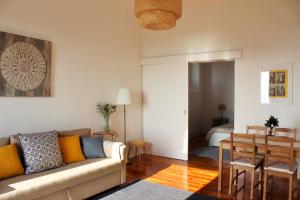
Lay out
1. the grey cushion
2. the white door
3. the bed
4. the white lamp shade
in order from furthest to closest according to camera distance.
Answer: the bed < the white door < the white lamp shade < the grey cushion

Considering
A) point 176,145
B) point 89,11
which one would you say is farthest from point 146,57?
point 176,145

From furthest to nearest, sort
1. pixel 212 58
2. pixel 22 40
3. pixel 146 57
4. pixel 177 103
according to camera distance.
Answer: pixel 146 57 → pixel 177 103 → pixel 212 58 → pixel 22 40

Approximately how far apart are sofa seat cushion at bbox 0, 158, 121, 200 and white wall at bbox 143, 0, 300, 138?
268 cm

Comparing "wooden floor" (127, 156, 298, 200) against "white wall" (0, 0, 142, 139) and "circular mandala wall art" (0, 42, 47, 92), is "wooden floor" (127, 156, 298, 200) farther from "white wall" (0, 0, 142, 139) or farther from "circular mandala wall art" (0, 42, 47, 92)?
"circular mandala wall art" (0, 42, 47, 92)

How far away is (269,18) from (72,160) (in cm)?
396

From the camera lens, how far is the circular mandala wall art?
3.19m

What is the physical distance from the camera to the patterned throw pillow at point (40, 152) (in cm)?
290

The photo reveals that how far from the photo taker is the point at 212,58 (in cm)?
472

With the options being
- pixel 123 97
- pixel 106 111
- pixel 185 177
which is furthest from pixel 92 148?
pixel 185 177

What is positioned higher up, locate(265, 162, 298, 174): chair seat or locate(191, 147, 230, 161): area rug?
locate(265, 162, 298, 174): chair seat

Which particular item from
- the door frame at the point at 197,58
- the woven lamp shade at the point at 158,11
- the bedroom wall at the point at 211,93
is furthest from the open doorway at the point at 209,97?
the woven lamp shade at the point at 158,11

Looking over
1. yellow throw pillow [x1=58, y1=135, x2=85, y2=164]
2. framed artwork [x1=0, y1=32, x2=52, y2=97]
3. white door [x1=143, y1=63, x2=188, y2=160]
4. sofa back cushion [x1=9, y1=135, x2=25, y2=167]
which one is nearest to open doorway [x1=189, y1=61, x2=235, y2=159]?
white door [x1=143, y1=63, x2=188, y2=160]

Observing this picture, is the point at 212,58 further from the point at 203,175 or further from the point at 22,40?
the point at 22,40

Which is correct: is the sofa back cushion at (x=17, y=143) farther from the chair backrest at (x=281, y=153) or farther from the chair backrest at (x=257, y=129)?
the chair backrest at (x=257, y=129)
